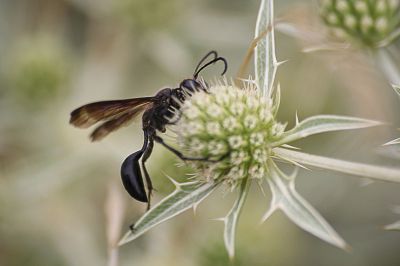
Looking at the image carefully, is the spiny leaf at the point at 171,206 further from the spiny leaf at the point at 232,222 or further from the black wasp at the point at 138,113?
the black wasp at the point at 138,113

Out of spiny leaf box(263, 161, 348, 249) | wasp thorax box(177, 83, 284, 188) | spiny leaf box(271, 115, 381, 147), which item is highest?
wasp thorax box(177, 83, 284, 188)

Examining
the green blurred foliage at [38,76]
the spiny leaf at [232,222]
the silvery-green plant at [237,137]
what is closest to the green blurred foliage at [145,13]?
the green blurred foliage at [38,76]

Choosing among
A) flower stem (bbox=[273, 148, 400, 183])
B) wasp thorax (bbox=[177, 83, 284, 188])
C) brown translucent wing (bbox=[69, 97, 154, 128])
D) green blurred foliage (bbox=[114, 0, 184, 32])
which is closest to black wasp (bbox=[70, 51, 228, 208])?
brown translucent wing (bbox=[69, 97, 154, 128])

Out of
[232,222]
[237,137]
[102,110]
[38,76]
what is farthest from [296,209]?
[38,76]

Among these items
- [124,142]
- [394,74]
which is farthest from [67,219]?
[394,74]

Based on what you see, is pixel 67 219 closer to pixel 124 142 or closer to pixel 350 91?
pixel 124 142

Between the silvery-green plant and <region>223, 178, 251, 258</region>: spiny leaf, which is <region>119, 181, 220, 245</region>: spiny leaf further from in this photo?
<region>223, 178, 251, 258</region>: spiny leaf

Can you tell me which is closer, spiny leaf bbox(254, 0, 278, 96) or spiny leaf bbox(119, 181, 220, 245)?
spiny leaf bbox(119, 181, 220, 245)
